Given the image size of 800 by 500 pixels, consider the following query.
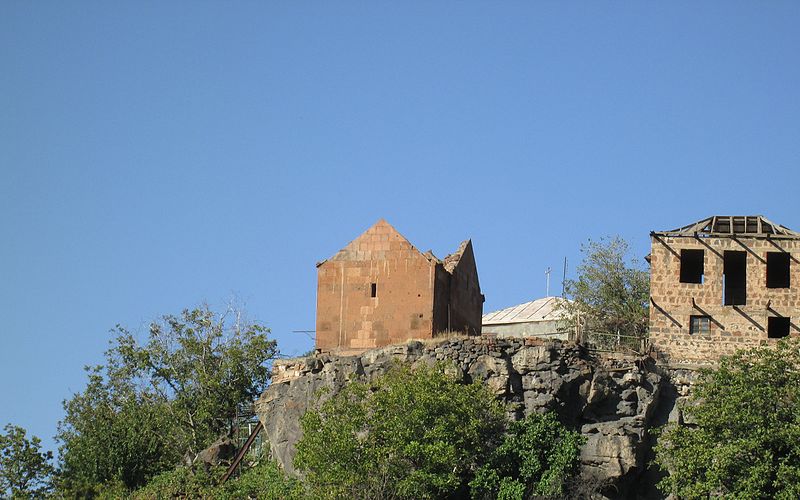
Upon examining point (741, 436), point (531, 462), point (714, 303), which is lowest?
point (531, 462)

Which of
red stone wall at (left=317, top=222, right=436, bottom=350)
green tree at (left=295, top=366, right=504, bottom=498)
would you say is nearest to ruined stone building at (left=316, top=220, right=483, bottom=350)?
red stone wall at (left=317, top=222, right=436, bottom=350)

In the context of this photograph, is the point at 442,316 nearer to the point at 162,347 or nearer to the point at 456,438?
the point at 456,438

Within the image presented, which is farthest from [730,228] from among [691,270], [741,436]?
[741,436]

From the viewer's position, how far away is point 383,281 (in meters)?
49.1

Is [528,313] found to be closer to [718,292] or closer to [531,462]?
[718,292]

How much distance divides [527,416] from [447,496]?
3.72 m

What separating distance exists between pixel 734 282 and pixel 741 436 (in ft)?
37.1

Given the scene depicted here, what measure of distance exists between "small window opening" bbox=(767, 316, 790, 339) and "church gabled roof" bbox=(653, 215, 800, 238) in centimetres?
290

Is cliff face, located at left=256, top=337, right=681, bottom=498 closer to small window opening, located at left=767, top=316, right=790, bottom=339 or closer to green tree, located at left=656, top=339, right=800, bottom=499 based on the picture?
green tree, located at left=656, top=339, right=800, bottom=499

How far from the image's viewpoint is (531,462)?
42.5 meters

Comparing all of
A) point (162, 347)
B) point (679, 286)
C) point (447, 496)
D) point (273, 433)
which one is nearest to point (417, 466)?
point (447, 496)

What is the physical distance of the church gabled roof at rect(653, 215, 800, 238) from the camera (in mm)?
49000

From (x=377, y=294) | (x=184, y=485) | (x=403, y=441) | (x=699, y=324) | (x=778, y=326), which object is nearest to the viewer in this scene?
(x=403, y=441)

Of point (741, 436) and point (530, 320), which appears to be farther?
point (530, 320)
